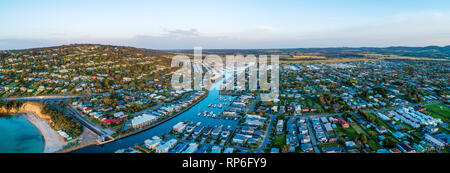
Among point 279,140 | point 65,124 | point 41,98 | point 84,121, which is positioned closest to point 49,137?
point 65,124

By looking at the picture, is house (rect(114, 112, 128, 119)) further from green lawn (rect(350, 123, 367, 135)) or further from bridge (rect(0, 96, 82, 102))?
green lawn (rect(350, 123, 367, 135))

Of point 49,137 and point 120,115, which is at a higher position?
point 120,115

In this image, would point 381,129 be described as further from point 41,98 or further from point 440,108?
point 41,98

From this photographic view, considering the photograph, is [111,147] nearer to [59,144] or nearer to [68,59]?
[59,144]

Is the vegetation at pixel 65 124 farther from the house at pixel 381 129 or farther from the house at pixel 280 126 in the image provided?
the house at pixel 381 129

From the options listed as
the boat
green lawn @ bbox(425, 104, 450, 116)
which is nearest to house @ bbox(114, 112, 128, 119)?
the boat

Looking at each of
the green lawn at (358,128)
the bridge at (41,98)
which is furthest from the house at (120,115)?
the green lawn at (358,128)
